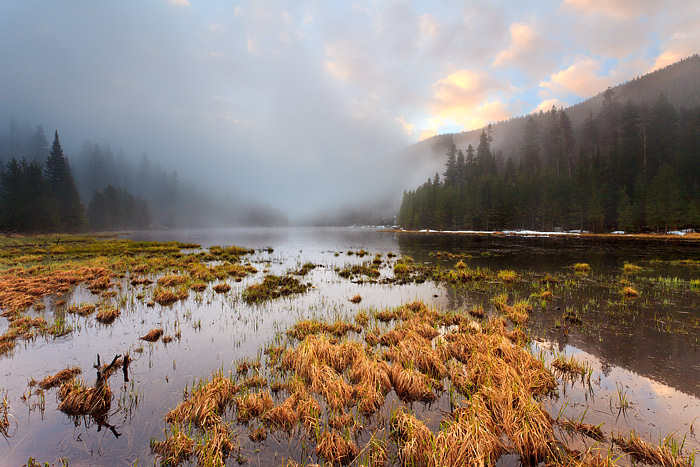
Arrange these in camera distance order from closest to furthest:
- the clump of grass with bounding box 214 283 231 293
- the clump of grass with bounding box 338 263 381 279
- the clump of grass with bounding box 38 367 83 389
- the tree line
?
the clump of grass with bounding box 38 367 83 389
the clump of grass with bounding box 214 283 231 293
the clump of grass with bounding box 338 263 381 279
the tree line

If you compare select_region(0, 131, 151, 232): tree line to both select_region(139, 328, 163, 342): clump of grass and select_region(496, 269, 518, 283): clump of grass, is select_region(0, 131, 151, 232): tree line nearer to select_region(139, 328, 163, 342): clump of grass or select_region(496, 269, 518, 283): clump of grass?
select_region(139, 328, 163, 342): clump of grass

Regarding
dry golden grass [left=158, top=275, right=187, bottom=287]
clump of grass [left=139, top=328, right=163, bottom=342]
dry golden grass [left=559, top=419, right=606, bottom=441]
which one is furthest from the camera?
dry golden grass [left=158, top=275, right=187, bottom=287]

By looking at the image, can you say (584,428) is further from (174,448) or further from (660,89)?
(660,89)

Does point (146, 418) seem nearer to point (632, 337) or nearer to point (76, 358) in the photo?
point (76, 358)

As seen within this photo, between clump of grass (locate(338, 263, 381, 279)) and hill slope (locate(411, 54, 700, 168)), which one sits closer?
clump of grass (locate(338, 263, 381, 279))

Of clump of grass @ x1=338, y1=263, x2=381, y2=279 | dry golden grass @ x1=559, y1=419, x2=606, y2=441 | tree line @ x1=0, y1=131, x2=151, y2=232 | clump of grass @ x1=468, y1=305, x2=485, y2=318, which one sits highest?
tree line @ x1=0, y1=131, x2=151, y2=232

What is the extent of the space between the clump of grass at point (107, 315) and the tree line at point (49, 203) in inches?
3527

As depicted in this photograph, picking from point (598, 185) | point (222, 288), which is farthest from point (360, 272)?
point (598, 185)

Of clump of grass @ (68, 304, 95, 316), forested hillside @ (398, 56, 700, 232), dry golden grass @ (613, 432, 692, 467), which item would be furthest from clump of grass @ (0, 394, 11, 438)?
forested hillside @ (398, 56, 700, 232)

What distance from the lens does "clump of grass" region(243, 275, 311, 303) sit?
15345 millimetres

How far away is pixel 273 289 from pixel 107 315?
8212 millimetres

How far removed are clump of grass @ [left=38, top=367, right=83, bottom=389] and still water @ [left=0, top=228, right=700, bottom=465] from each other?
1.21 ft

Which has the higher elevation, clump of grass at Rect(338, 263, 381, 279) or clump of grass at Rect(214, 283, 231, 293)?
clump of grass at Rect(214, 283, 231, 293)

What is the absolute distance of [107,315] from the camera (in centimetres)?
1156
